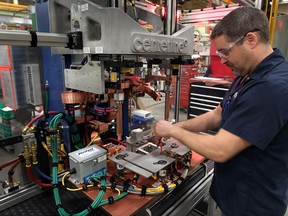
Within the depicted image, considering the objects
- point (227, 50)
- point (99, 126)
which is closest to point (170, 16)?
point (227, 50)

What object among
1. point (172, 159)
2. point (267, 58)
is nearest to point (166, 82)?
point (172, 159)

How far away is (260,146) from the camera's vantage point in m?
0.80

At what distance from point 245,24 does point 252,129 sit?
41cm

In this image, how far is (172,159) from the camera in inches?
43.7

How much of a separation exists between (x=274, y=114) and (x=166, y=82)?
→ 0.74m

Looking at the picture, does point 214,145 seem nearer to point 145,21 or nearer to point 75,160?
point 75,160

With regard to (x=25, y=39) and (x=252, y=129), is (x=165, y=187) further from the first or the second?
(x=25, y=39)

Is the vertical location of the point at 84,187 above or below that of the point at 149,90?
below

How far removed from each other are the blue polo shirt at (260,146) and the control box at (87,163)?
596mm

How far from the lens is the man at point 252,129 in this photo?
0.78m

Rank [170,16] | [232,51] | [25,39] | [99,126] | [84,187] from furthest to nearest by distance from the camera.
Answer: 1. [99,126]
2. [170,16]
3. [84,187]
4. [232,51]
5. [25,39]

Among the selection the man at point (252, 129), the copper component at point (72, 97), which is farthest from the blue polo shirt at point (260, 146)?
the copper component at point (72, 97)

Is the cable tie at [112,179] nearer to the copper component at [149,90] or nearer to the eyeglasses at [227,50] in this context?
the copper component at [149,90]

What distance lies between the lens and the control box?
1.02m
